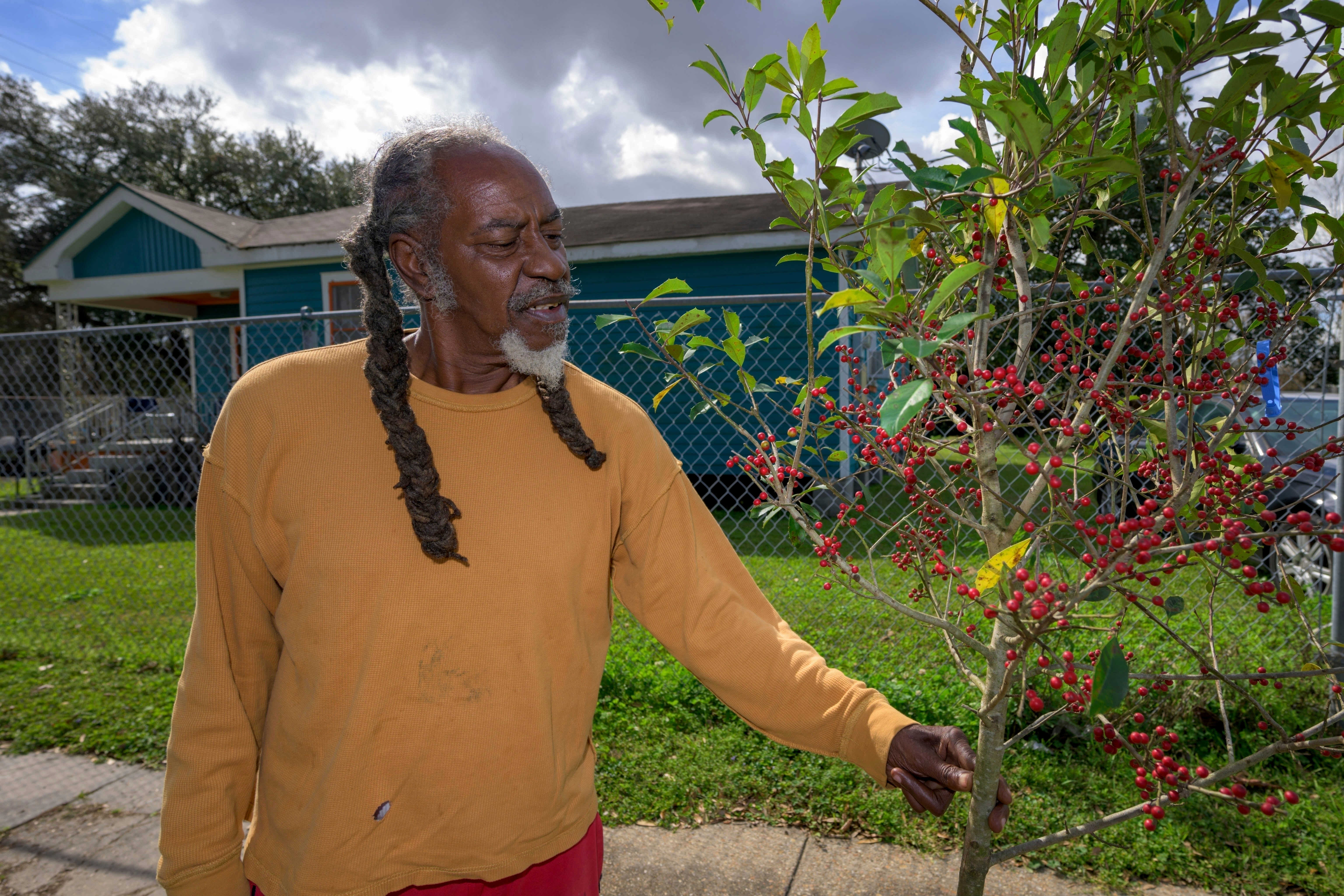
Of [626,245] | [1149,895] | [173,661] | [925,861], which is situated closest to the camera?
[1149,895]

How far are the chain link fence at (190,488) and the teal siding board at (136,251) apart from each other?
152cm

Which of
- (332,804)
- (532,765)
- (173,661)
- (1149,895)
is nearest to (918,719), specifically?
(1149,895)

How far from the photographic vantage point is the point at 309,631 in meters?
1.50

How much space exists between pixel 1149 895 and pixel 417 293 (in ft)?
9.27

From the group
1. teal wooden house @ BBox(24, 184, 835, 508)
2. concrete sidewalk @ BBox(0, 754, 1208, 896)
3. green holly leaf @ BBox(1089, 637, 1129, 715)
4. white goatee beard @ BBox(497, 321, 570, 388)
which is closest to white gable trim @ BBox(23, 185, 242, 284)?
teal wooden house @ BBox(24, 184, 835, 508)

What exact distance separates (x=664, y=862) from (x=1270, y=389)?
8.12ft

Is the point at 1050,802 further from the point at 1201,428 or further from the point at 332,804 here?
the point at 332,804

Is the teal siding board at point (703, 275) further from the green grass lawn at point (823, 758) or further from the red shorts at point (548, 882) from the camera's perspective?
the red shorts at point (548, 882)

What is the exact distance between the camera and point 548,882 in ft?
5.24

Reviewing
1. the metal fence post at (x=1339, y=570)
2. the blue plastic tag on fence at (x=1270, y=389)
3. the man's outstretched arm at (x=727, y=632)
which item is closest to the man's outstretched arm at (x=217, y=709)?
the man's outstretched arm at (x=727, y=632)

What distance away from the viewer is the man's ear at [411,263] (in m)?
1.74

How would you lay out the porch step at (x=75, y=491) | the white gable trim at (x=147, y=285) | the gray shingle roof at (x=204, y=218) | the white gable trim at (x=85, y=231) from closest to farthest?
1. the porch step at (x=75, y=491)
2. the gray shingle roof at (x=204, y=218)
3. the white gable trim at (x=147, y=285)
4. the white gable trim at (x=85, y=231)

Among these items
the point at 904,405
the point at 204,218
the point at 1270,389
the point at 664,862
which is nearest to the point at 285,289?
the point at 204,218

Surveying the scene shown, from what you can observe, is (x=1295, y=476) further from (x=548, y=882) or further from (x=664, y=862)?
(x=664, y=862)
